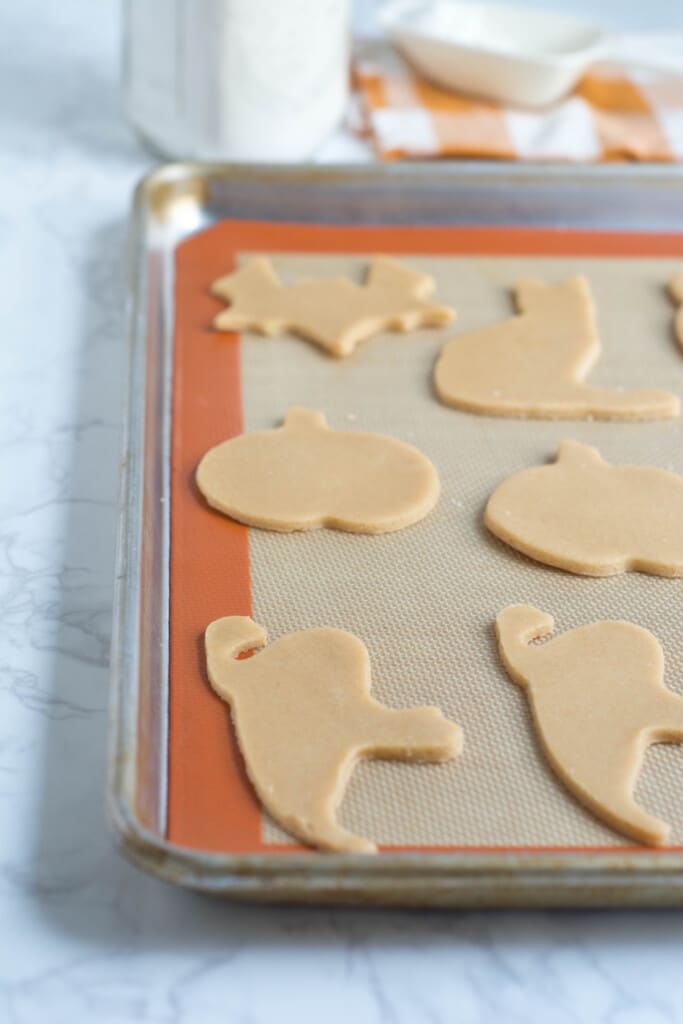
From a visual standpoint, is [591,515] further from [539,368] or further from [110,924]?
[110,924]

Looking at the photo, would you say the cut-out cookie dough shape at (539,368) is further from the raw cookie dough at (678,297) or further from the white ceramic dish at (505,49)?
the white ceramic dish at (505,49)

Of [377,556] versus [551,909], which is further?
[377,556]

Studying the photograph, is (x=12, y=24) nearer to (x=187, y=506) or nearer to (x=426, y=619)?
(x=187, y=506)

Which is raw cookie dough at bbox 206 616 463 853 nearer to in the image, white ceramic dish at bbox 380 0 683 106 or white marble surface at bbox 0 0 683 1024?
white marble surface at bbox 0 0 683 1024

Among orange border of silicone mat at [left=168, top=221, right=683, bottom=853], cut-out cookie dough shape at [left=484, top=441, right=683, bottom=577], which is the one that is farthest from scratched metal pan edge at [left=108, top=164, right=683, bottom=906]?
cut-out cookie dough shape at [left=484, top=441, right=683, bottom=577]

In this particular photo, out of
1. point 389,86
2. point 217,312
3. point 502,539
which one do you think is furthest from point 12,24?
point 502,539

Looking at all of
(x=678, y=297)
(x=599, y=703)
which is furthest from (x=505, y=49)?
(x=599, y=703)

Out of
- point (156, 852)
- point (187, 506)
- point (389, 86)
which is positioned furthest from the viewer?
point (389, 86)
